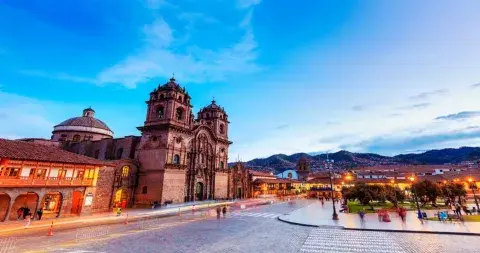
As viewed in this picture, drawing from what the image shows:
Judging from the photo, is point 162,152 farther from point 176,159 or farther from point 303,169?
point 303,169

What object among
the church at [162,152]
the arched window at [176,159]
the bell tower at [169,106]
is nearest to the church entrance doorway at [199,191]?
the church at [162,152]

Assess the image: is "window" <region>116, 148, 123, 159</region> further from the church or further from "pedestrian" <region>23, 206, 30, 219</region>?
"pedestrian" <region>23, 206, 30, 219</region>

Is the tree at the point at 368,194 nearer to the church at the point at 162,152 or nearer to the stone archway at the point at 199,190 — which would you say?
the church at the point at 162,152

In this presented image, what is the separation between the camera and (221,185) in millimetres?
59281

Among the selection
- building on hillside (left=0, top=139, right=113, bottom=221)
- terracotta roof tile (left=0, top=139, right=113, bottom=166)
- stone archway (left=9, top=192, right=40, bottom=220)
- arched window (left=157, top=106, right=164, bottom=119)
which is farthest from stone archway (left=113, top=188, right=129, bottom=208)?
arched window (left=157, top=106, right=164, bottom=119)

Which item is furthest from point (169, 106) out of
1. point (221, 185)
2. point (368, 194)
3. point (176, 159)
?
point (368, 194)

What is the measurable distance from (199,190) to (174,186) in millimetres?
10085

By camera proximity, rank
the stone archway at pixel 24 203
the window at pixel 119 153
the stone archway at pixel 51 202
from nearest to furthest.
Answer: the stone archway at pixel 24 203 < the stone archway at pixel 51 202 < the window at pixel 119 153

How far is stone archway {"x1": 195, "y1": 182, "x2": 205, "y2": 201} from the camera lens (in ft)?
172

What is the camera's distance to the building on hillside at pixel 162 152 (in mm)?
42594

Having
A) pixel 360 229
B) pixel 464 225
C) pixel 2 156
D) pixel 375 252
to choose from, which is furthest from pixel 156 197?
pixel 464 225

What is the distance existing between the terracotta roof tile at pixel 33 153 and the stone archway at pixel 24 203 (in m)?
4.13

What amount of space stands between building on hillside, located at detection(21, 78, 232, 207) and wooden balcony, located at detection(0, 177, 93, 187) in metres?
6.87

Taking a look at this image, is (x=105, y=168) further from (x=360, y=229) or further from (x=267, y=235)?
(x=360, y=229)
